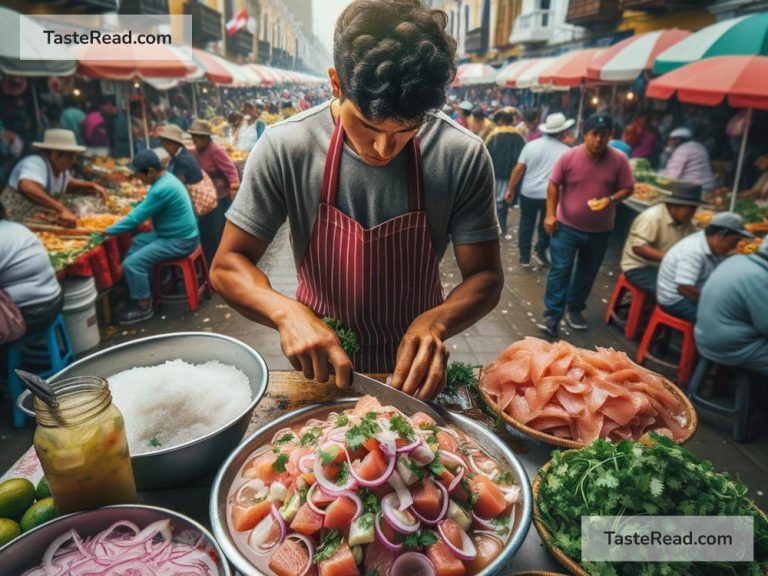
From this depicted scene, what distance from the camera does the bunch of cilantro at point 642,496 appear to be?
1.29 m

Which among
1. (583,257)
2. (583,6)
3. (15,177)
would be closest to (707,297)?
(583,257)

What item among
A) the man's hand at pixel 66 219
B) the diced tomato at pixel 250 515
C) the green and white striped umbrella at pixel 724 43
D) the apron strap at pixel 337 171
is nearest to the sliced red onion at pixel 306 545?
the diced tomato at pixel 250 515

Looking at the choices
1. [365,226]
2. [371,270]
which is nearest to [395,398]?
[371,270]

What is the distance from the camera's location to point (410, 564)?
4.07ft

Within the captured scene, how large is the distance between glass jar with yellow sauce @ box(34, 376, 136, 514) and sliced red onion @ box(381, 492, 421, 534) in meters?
0.69

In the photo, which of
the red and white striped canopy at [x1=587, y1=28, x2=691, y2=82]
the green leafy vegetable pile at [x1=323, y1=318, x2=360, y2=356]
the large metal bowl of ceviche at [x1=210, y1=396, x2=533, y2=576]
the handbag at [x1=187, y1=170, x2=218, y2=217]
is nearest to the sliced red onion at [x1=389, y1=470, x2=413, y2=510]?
the large metal bowl of ceviche at [x1=210, y1=396, x2=533, y2=576]

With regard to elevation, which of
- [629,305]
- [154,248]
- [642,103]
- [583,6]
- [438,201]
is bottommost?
[629,305]

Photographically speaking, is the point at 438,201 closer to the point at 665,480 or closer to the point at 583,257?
the point at 665,480

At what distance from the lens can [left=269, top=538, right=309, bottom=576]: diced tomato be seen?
1.22 meters

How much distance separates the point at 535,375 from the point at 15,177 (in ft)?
21.9

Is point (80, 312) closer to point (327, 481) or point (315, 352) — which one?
point (315, 352)

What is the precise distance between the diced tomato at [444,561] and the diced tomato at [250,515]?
45 cm

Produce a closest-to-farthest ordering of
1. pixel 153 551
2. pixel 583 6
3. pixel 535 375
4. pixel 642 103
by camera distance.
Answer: pixel 153 551
pixel 535 375
pixel 642 103
pixel 583 6

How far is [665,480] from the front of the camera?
1372 mm
